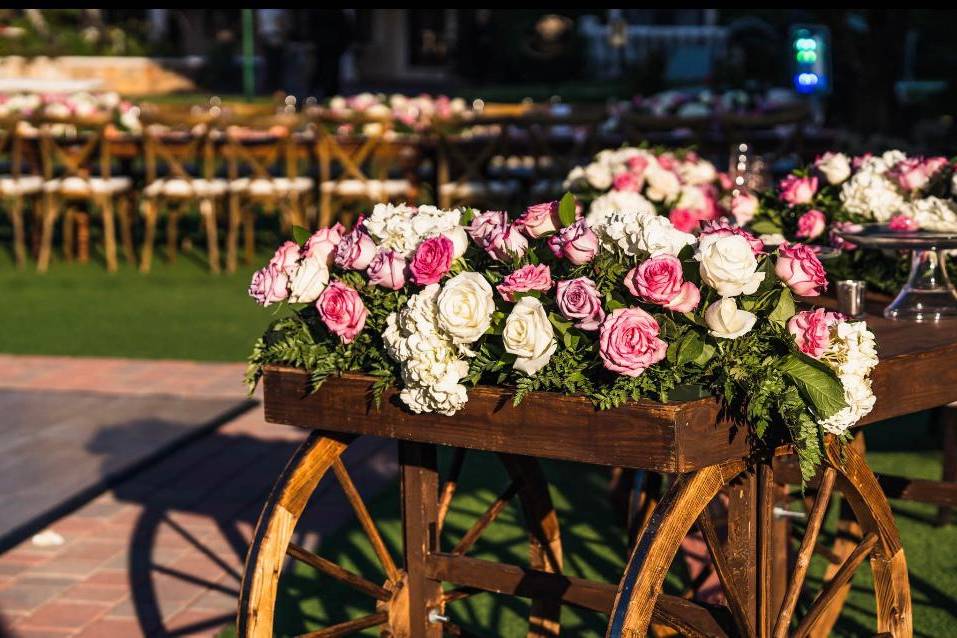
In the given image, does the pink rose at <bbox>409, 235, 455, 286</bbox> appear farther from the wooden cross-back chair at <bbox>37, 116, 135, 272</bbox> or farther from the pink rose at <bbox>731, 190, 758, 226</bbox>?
the wooden cross-back chair at <bbox>37, 116, 135, 272</bbox>

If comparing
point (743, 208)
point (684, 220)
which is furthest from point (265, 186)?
point (743, 208)

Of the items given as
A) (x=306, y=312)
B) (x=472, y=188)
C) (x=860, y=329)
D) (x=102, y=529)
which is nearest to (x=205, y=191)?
(x=472, y=188)

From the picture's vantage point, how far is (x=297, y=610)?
12.7 feet

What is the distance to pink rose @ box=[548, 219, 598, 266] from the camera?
2.44 m

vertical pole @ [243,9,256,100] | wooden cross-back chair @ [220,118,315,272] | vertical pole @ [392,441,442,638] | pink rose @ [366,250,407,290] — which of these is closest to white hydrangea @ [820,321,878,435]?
pink rose @ [366,250,407,290]

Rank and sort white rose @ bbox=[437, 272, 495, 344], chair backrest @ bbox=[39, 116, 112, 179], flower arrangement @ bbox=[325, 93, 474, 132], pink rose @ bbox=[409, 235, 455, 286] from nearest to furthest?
white rose @ bbox=[437, 272, 495, 344]
pink rose @ bbox=[409, 235, 455, 286]
chair backrest @ bbox=[39, 116, 112, 179]
flower arrangement @ bbox=[325, 93, 474, 132]

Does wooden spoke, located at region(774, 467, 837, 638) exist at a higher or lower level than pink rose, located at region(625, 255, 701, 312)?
lower

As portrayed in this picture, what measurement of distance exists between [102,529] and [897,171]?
2752 millimetres

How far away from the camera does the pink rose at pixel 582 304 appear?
233 centimetres

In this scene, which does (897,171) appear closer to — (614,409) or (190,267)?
(614,409)

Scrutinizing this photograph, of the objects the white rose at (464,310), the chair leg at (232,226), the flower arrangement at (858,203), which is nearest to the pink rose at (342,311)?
the white rose at (464,310)

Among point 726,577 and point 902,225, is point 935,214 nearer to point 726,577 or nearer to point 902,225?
point 902,225

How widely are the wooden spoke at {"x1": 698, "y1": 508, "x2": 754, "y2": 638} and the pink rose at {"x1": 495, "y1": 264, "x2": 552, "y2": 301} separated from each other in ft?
1.60

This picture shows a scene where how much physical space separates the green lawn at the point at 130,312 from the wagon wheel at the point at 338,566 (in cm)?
422
